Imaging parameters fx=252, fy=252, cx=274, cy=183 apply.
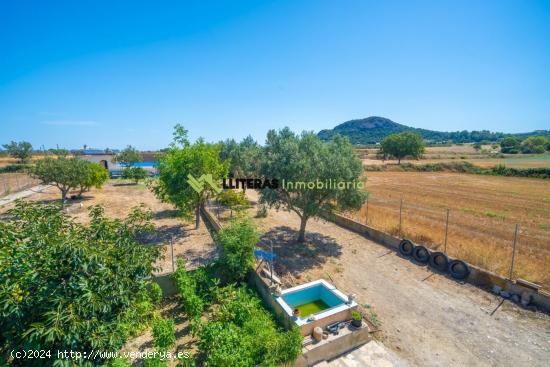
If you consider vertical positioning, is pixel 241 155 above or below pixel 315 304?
above

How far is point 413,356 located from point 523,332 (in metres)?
3.37

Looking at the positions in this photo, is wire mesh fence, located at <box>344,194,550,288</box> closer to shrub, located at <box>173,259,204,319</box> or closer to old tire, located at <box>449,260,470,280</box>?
old tire, located at <box>449,260,470,280</box>

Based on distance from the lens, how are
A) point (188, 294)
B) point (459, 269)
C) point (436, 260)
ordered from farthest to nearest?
point (436, 260), point (459, 269), point (188, 294)

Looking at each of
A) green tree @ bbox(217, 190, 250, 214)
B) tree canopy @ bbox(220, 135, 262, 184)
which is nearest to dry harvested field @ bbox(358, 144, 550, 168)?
tree canopy @ bbox(220, 135, 262, 184)

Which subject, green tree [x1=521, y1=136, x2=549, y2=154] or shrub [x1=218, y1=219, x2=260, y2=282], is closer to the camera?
shrub [x1=218, y1=219, x2=260, y2=282]

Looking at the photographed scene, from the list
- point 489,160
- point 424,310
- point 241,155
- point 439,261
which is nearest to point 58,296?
point 424,310

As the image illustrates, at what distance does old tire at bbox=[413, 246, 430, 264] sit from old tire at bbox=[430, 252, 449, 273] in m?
0.21

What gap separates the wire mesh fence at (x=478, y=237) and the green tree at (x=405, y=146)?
46.5 metres

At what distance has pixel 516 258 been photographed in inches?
389

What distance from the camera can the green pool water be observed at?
784 cm

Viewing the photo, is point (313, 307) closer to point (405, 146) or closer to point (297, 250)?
point (297, 250)

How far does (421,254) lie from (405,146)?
186ft

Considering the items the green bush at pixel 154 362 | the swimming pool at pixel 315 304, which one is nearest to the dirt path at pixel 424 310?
the swimming pool at pixel 315 304

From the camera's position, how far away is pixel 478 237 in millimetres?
12648
